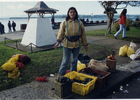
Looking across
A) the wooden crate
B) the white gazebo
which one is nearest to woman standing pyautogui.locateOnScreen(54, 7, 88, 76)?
the wooden crate

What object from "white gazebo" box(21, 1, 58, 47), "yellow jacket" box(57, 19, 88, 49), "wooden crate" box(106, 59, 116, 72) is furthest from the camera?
"white gazebo" box(21, 1, 58, 47)

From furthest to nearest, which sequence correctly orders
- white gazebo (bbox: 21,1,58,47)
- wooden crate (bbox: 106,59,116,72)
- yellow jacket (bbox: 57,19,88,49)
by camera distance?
white gazebo (bbox: 21,1,58,47) < wooden crate (bbox: 106,59,116,72) < yellow jacket (bbox: 57,19,88,49)

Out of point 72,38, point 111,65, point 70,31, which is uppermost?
point 70,31

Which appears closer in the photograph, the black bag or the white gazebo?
the black bag

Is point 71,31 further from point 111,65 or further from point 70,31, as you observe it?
point 111,65

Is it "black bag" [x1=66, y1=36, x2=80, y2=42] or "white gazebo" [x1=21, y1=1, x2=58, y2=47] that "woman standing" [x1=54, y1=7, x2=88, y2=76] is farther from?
"white gazebo" [x1=21, y1=1, x2=58, y2=47]

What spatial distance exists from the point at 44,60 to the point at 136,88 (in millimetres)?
3527

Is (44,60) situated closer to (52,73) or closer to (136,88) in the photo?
(52,73)

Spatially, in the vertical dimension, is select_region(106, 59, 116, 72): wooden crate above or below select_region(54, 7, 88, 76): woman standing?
below

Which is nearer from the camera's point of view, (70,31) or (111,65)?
(70,31)

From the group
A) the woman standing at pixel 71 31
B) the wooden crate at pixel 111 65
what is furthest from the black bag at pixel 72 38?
the wooden crate at pixel 111 65

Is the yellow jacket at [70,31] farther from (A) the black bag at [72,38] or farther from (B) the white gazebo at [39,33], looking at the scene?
(B) the white gazebo at [39,33]

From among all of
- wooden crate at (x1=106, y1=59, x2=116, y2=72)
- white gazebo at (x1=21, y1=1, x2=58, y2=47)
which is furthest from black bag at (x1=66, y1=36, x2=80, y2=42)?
white gazebo at (x1=21, y1=1, x2=58, y2=47)

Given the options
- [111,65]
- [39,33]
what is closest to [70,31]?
[111,65]
